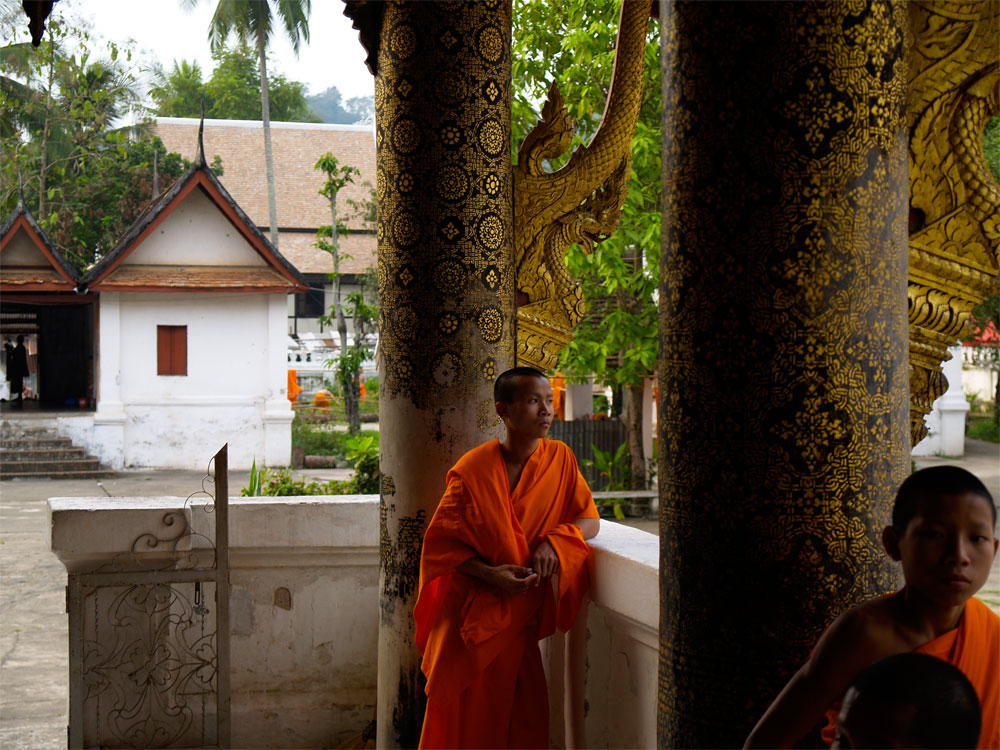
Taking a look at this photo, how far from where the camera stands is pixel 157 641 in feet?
15.0

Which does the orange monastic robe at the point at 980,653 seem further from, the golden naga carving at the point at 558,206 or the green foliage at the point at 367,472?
the green foliage at the point at 367,472

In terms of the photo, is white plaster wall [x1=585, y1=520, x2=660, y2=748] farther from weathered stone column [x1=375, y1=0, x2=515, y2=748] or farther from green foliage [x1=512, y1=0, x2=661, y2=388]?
green foliage [x1=512, y1=0, x2=661, y2=388]

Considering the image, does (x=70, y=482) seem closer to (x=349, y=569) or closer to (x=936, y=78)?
(x=349, y=569)

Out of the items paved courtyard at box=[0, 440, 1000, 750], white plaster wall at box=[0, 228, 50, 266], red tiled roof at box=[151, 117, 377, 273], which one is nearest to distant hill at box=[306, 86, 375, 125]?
red tiled roof at box=[151, 117, 377, 273]

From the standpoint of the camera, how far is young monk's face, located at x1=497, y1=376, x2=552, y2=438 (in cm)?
331

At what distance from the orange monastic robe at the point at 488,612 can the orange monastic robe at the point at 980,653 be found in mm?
1850

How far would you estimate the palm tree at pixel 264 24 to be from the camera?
24016mm

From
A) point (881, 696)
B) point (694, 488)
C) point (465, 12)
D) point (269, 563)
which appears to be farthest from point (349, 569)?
point (881, 696)

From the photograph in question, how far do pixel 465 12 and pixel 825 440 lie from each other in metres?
2.45

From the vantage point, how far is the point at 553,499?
11.1ft

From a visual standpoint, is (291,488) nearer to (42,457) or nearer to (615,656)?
(615,656)

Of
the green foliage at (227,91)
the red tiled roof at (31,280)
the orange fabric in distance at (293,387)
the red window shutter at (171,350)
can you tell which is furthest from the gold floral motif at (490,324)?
the green foliage at (227,91)

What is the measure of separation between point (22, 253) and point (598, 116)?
1308 centimetres

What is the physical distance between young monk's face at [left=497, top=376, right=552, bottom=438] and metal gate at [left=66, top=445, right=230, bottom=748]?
166 cm
